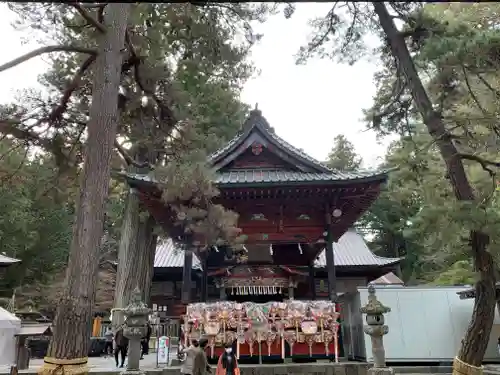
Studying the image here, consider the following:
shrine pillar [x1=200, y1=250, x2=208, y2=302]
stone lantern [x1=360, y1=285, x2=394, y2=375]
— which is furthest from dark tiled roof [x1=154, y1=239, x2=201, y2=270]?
stone lantern [x1=360, y1=285, x2=394, y2=375]

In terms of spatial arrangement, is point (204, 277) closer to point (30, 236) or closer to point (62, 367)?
point (62, 367)

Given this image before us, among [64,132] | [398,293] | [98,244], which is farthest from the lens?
Answer: [398,293]

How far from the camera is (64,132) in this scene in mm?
7082

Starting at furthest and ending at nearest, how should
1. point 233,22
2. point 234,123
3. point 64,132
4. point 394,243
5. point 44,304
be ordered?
point 394,243 → point 44,304 → point 234,123 → point 233,22 → point 64,132

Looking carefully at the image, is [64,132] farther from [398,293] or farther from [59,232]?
[59,232]

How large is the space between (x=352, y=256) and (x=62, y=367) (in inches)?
678

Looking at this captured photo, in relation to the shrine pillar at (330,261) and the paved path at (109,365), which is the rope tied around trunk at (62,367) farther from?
the shrine pillar at (330,261)

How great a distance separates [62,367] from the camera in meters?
4.46

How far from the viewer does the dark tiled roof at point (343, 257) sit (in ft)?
60.8

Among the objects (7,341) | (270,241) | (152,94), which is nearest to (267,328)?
(270,241)

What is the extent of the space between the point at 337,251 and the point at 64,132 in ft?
53.2

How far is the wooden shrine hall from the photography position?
1014 cm

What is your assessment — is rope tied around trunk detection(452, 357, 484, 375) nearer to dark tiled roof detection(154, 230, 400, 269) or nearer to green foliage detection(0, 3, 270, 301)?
green foliage detection(0, 3, 270, 301)

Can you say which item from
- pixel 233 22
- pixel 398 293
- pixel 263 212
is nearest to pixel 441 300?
pixel 398 293
